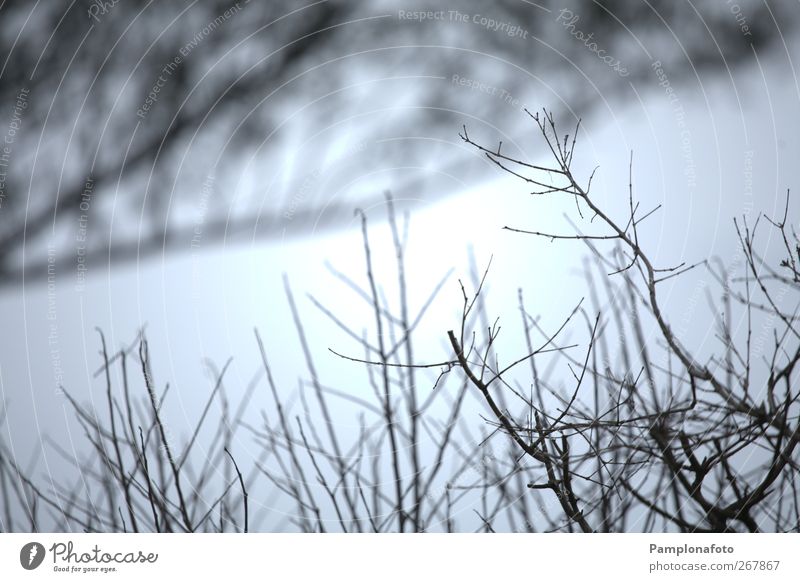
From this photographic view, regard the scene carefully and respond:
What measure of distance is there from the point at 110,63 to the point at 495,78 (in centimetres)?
78

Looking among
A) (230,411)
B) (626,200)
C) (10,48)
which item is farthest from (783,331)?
(10,48)

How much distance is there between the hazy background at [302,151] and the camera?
4.14 ft

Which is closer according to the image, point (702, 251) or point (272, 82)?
point (702, 251)

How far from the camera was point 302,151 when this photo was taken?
1408 millimetres

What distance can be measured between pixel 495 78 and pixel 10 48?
966mm

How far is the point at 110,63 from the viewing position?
139 cm

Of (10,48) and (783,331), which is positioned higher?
(10,48)

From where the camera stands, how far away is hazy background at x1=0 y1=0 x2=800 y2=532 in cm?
126
